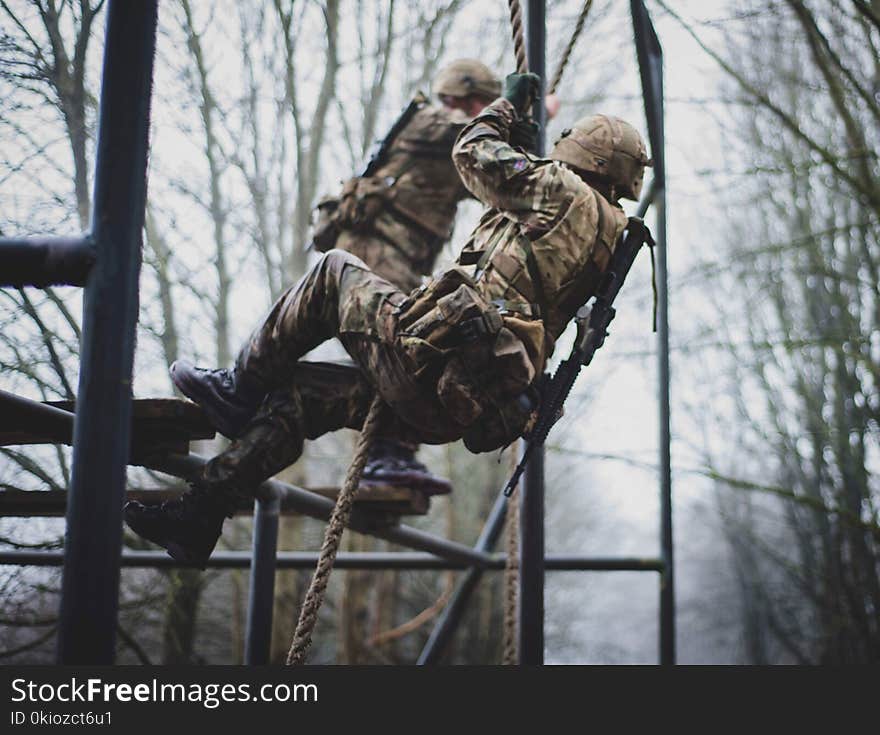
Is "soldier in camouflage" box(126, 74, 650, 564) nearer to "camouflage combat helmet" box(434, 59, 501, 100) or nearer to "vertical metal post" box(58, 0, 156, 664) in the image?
"vertical metal post" box(58, 0, 156, 664)

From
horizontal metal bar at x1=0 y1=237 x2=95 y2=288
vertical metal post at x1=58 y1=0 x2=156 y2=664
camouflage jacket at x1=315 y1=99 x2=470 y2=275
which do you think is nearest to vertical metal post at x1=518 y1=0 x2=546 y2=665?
camouflage jacket at x1=315 y1=99 x2=470 y2=275

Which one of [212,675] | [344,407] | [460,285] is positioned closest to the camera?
[212,675]

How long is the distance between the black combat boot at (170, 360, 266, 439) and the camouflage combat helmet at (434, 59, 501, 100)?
187cm

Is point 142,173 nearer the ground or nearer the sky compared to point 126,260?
nearer the sky

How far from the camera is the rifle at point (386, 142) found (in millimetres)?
4141

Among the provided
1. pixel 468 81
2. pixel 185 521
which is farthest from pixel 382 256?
pixel 185 521

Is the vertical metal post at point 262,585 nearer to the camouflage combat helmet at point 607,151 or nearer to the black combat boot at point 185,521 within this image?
the black combat boot at point 185,521

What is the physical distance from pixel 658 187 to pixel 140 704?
3.25 meters

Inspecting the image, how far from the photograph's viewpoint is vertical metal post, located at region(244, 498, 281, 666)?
3238 millimetres

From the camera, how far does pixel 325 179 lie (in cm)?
923

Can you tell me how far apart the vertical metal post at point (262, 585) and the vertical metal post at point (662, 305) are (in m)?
1.73

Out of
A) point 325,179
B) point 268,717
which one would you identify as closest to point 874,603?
point 325,179

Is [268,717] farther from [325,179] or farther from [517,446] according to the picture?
[325,179]

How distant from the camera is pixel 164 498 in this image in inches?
143
